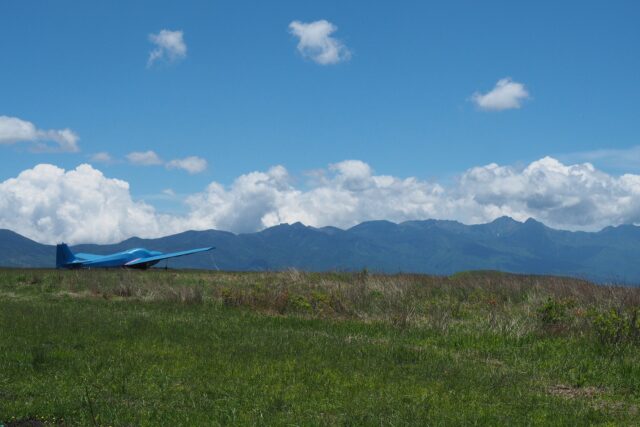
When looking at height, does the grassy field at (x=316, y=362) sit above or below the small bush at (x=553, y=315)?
below

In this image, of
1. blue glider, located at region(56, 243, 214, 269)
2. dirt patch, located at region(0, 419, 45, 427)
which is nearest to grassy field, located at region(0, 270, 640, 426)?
dirt patch, located at region(0, 419, 45, 427)

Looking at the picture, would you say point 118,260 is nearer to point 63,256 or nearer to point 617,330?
point 63,256

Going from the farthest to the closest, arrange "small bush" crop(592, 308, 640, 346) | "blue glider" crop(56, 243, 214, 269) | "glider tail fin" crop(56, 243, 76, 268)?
"glider tail fin" crop(56, 243, 76, 268) < "blue glider" crop(56, 243, 214, 269) < "small bush" crop(592, 308, 640, 346)

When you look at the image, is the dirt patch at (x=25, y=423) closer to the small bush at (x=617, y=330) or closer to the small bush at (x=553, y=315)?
the small bush at (x=617, y=330)

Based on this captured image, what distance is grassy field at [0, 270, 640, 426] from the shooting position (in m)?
7.77

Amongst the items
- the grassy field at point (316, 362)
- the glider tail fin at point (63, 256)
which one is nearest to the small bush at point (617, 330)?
the grassy field at point (316, 362)

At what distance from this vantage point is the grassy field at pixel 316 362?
777 cm

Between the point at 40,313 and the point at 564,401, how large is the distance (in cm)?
1430

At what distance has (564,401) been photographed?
880cm

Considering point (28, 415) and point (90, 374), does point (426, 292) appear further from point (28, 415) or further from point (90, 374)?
point (28, 415)

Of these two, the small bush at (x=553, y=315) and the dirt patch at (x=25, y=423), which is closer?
the dirt patch at (x=25, y=423)

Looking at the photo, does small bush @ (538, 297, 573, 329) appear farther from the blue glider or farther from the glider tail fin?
the glider tail fin

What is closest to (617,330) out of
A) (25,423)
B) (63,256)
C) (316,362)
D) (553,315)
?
(553,315)

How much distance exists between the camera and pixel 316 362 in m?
10.9
